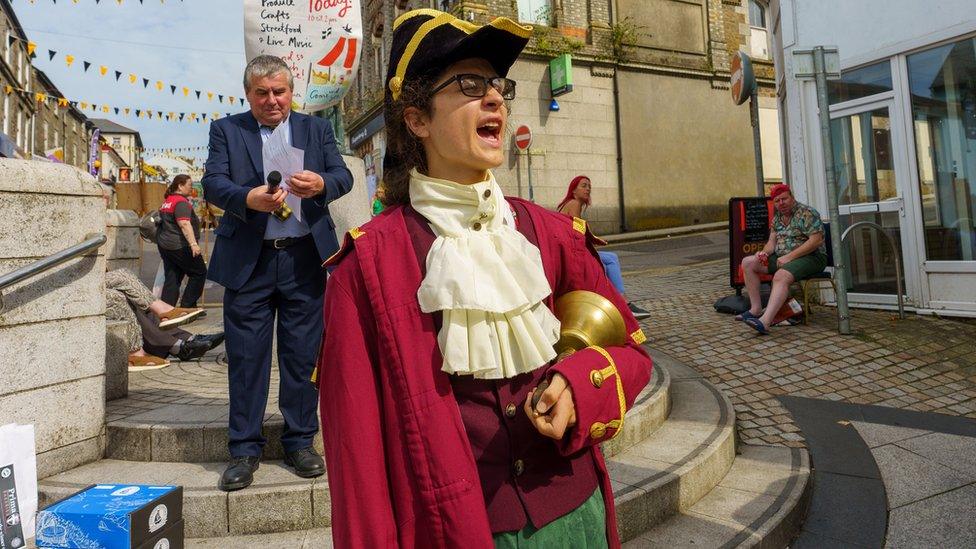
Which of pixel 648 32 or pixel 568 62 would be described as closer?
pixel 568 62

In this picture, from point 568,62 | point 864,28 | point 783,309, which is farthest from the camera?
point 568,62

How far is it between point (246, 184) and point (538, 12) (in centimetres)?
1636

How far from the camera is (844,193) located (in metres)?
8.12

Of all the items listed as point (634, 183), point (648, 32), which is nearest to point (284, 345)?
point (634, 183)

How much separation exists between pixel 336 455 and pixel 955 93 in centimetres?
864

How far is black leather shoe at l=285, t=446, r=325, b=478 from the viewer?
2.98m

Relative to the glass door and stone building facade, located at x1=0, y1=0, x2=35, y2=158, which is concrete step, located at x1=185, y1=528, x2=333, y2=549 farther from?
stone building facade, located at x1=0, y1=0, x2=35, y2=158

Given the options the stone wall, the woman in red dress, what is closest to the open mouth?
the woman in red dress

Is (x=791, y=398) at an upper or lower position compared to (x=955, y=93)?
lower

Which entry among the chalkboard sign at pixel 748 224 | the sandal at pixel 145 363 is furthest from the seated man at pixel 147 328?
the chalkboard sign at pixel 748 224

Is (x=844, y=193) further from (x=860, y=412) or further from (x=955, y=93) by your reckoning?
(x=860, y=412)

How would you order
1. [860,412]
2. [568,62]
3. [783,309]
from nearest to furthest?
[860,412] < [783,309] < [568,62]

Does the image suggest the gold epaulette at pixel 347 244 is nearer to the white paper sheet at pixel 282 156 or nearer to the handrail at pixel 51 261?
the white paper sheet at pixel 282 156

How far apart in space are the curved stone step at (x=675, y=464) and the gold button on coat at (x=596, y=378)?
193 centimetres
